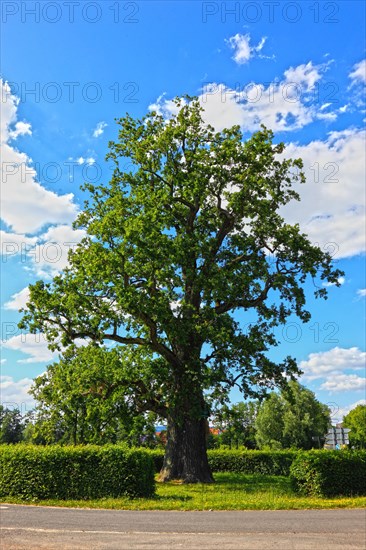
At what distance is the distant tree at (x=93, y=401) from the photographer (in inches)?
993

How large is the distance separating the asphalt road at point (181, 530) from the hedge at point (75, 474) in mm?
2394

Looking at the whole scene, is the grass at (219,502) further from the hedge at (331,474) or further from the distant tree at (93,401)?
the distant tree at (93,401)

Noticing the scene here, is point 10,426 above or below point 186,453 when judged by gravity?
below

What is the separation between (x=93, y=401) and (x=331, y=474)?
1241 cm

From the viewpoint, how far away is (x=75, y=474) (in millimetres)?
17234

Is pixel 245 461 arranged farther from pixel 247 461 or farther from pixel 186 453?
pixel 186 453

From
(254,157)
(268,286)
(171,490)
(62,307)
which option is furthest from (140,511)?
(254,157)

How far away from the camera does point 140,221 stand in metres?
23.5

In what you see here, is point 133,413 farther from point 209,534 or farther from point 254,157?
point 209,534

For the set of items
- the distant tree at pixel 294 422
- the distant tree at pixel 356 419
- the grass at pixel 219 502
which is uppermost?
the grass at pixel 219 502

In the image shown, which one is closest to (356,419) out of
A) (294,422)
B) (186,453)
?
(294,422)

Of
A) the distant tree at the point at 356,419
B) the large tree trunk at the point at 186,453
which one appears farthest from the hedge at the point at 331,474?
the distant tree at the point at 356,419

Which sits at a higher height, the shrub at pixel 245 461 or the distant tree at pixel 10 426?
the shrub at pixel 245 461

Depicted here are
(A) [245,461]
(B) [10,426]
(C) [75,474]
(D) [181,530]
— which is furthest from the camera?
(B) [10,426]
